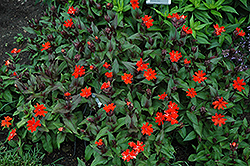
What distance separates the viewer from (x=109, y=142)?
2.62 metres

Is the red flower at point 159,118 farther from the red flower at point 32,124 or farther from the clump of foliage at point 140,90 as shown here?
the red flower at point 32,124

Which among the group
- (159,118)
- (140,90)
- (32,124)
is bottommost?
(159,118)

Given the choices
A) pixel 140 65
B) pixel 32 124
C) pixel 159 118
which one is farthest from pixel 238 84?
pixel 32 124

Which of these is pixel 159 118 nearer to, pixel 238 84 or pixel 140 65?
pixel 140 65

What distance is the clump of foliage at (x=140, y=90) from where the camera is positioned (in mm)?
2627

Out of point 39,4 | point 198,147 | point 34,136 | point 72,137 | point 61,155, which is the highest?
point 39,4

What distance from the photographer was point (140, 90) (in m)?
3.00

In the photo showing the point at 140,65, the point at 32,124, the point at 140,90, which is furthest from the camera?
the point at 140,90

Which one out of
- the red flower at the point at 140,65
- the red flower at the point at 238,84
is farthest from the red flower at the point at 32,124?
the red flower at the point at 238,84

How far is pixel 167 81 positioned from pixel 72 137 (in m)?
1.52

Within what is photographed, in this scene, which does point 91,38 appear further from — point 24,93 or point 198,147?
point 198,147

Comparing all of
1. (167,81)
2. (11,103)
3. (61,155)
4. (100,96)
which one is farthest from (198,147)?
(11,103)

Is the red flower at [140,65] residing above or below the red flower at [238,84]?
above

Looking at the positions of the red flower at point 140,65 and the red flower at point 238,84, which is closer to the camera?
the red flower at point 238,84
